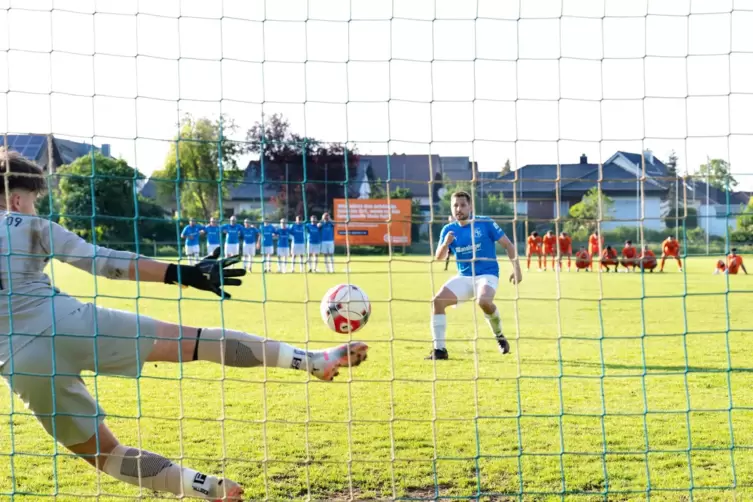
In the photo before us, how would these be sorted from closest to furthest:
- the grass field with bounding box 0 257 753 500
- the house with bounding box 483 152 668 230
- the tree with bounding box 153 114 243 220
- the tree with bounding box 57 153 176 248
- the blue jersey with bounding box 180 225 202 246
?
the tree with bounding box 57 153 176 248
the grass field with bounding box 0 257 753 500
the house with bounding box 483 152 668 230
the tree with bounding box 153 114 243 220
the blue jersey with bounding box 180 225 202 246

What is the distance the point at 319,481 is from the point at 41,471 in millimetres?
1507

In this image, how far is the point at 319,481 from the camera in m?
4.33

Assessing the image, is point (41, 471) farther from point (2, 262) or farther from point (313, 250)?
point (313, 250)

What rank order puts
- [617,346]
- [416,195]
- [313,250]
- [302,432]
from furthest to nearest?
[313,250], [416,195], [617,346], [302,432]

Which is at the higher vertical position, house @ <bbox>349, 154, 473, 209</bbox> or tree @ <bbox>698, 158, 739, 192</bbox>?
house @ <bbox>349, 154, 473, 209</bbox>

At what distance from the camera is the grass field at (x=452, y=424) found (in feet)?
13.8

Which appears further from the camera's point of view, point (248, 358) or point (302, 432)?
point (302, 432)

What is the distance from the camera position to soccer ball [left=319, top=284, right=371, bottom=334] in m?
5.33

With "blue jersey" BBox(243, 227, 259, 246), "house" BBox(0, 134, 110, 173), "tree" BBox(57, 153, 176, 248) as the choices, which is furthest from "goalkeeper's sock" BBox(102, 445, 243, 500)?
"blue jersey" BBox(243, 227, 259, 246)

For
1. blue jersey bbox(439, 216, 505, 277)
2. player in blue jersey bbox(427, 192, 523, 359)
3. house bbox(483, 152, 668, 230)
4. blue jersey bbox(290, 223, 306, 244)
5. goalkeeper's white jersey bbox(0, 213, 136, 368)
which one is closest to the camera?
goalkeeper's white jersey bbox(0, 213, 136, 368)

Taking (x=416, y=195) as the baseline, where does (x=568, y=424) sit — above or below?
below

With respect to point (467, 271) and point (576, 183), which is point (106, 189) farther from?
point (576, 183)

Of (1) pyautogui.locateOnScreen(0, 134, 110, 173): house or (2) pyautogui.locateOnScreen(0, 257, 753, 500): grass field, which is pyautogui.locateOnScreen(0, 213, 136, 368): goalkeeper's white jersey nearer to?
(2) pyautogui.locateOnScreen(0, 257, 753, 500): grass field

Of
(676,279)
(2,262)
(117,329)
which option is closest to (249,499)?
(117,329)
